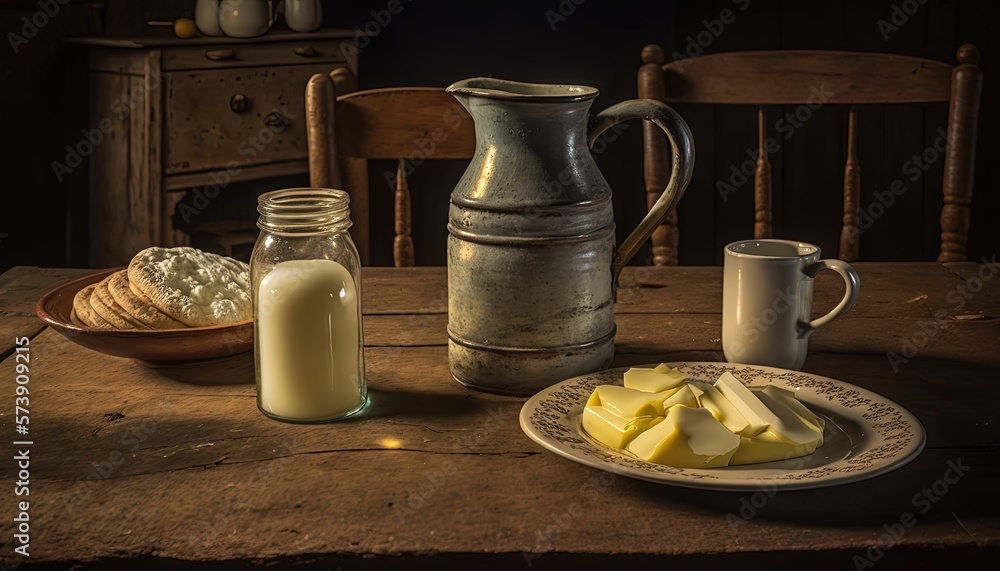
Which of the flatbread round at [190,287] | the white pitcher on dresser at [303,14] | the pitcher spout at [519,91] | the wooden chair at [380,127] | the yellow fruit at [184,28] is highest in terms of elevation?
the white pitcher on dresser at [303,14]

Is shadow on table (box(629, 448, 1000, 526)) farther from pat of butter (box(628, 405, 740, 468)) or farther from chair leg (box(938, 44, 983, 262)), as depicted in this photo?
chair leg (box(938, 44, 983, 262))

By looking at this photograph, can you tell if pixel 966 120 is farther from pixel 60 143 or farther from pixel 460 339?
pixel 60 143

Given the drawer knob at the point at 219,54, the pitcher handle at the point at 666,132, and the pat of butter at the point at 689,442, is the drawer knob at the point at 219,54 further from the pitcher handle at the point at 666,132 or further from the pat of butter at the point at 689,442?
the pat of butter at the point at 689,442

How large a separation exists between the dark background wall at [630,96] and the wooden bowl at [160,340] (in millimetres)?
1860

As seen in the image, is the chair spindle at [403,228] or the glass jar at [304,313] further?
the chair spindle at [403,228]

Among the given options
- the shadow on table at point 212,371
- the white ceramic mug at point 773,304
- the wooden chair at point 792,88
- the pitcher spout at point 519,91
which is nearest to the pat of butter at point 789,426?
the white ceramic mug at point 773,304

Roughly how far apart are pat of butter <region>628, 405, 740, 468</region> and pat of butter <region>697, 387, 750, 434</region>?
2 cm

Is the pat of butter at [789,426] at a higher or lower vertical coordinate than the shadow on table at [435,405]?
higher

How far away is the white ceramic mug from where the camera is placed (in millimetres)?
985

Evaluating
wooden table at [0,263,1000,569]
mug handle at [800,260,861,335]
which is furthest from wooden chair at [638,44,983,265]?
mug handle at [800,260,861,335]

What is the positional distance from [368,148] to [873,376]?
86cm

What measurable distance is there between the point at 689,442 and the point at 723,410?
0.07 m

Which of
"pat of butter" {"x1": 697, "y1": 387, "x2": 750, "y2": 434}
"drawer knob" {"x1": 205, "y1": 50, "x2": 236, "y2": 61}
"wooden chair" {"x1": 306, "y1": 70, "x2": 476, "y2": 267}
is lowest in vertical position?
"pat of butter" {"x1": 697, "y1": 387, "x2": 750, "y2": 434}

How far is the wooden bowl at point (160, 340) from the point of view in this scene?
969mm
